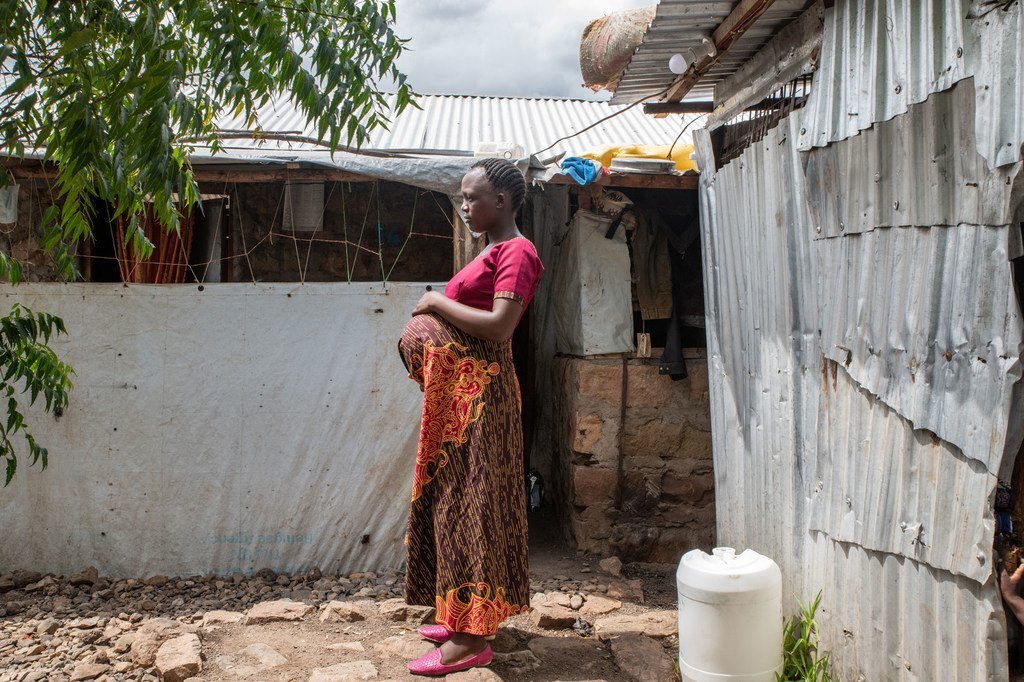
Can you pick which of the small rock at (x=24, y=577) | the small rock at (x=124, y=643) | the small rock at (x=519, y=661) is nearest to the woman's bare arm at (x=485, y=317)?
the small rock at (x=519, y=661)

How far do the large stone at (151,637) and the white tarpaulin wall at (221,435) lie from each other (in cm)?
83

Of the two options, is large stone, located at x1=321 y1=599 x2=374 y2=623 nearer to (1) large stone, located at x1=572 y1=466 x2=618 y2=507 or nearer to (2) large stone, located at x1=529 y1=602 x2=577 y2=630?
(2) large stone, located at x1=529 y1=602 x2=577 y2=630

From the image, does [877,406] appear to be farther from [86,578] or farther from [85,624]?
[86,578]

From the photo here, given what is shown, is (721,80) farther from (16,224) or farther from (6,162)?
(16,224)

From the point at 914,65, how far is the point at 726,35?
131 centimetres

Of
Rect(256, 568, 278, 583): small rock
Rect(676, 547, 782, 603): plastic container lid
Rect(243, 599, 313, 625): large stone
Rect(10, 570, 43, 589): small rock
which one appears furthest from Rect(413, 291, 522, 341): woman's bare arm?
Rect(10, 570, 43, 589): small rock

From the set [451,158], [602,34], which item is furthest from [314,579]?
[602,34]

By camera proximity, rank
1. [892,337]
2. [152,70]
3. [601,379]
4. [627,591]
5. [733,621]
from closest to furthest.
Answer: [152,70], [892,337], [733,621], [627,591], [601,379]

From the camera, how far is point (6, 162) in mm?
4309

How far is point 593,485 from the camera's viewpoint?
479cm

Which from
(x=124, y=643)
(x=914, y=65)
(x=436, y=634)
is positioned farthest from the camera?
(x=124, y=643)

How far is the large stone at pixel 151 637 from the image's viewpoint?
11.0 ft

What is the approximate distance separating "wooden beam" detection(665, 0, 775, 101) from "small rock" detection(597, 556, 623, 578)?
260 cm

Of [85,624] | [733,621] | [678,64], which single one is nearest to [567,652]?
[733,621]
